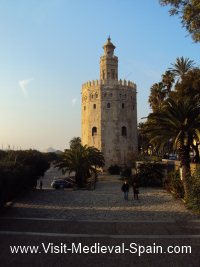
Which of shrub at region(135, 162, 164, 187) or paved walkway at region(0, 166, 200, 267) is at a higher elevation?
shrub at region(135, 162, 164, 187)

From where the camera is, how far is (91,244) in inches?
421

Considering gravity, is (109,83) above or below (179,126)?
above

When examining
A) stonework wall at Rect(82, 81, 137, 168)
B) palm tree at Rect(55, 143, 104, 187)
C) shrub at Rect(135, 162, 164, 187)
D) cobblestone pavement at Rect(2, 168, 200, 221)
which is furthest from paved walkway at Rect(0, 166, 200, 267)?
stonework wall at Rect(82, 81, 137, 168)

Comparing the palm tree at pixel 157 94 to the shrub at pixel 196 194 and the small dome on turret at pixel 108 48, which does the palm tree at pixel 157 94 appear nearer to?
the small dome on turret at pixel 108 48

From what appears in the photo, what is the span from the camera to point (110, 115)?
5603 cm

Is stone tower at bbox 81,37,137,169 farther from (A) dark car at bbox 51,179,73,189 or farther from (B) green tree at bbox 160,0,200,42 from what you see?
(B) green tree at bbox 160,0,200,42

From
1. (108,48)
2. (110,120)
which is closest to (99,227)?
(110,120)

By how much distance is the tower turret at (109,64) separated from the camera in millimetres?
57375

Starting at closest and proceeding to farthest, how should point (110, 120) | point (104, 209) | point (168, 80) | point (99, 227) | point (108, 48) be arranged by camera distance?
point (99, 227) → point (104, 209) → point (168, 80) → point (110, 120) → point (108, 48)

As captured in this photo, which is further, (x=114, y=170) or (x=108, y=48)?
(x=108, y=48)

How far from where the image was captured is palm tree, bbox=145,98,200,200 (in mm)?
20406

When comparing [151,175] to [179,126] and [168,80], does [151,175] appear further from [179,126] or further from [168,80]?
[168,80]

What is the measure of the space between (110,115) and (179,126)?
3566 cm

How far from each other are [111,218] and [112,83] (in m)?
43.3
